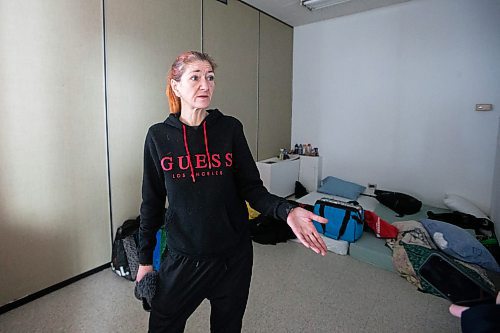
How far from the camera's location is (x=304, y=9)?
153 inches

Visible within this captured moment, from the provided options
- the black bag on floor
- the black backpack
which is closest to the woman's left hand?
the black bag on floor

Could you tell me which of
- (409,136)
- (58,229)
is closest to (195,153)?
(58,229)

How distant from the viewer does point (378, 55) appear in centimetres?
391

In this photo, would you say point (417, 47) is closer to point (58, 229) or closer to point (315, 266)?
point (315, 266)

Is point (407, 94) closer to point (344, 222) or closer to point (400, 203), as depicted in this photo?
point (400, 203)

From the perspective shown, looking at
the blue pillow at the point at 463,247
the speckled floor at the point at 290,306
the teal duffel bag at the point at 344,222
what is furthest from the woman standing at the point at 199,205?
the blue pillow at the point at 463,247

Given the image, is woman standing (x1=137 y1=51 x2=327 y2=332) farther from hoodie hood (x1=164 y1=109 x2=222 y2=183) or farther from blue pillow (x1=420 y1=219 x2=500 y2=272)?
blue pillow (x1=420 y1=219 x2=500 y2=272)

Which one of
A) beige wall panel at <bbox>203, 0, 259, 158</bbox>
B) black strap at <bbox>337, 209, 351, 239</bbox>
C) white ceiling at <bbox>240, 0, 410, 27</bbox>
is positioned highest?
white ceiling at <bbox>240, 0, 410, 27</bbox>

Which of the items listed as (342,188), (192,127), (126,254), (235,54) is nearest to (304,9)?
(235,54)

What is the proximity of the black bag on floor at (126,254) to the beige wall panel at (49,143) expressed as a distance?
0.17 meters

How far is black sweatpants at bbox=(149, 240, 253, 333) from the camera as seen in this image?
103 cm

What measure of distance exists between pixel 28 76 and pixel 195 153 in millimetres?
1661

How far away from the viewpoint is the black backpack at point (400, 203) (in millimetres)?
3357

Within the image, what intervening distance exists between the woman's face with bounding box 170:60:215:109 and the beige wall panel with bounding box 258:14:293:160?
306 cm
